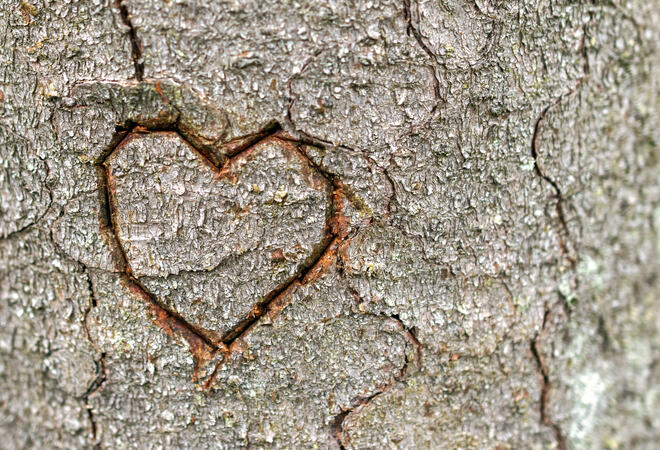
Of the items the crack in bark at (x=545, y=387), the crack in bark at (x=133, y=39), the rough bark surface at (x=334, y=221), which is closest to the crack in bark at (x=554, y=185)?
the rough bark surface at (x=334, y=221)

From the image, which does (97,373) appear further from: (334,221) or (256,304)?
(334,221)

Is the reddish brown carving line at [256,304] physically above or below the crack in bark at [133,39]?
below

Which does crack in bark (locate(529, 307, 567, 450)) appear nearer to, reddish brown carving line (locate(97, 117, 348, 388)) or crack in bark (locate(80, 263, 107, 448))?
reddish brown carving line (locate(97, 117, 348, 388))

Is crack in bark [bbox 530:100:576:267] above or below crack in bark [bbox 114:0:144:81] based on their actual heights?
below

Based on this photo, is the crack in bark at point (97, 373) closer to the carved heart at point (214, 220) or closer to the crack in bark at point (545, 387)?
the carved heart at point (214, 220)

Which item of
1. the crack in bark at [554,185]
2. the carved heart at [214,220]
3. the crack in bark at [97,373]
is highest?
the crack in bark at [554,185]

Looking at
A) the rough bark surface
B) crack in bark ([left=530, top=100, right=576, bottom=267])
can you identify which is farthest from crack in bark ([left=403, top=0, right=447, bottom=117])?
crack in bark ([left=530, top=100, right=576, bottom=267])

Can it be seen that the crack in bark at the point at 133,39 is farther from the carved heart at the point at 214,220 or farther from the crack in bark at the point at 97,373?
the crack in bark at the point at 97,373
